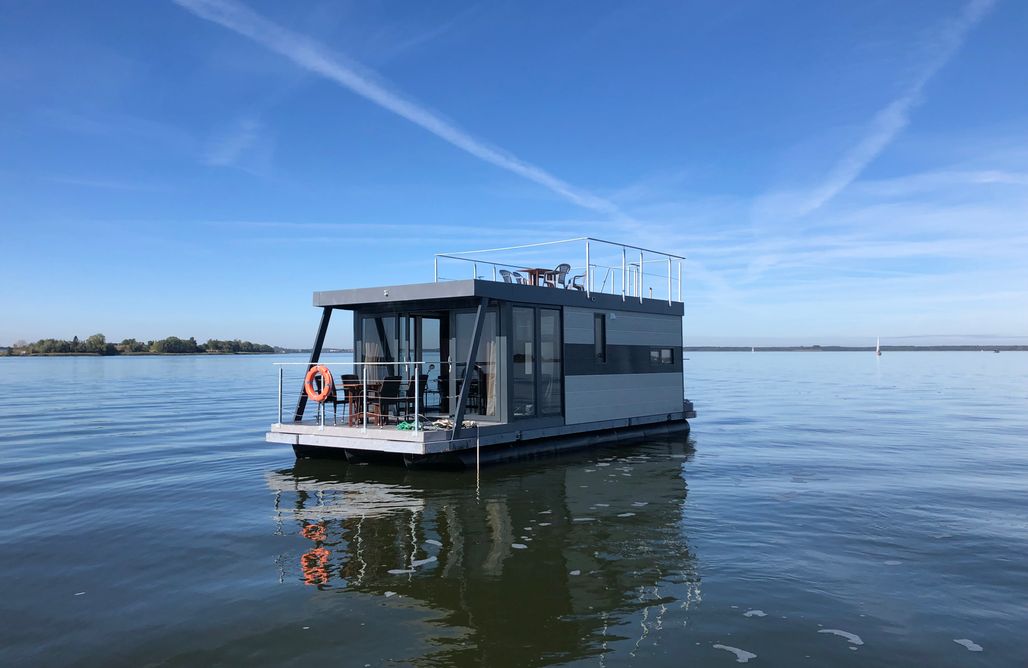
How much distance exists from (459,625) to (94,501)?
760cm

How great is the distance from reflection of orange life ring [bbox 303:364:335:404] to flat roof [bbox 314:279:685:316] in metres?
1.56

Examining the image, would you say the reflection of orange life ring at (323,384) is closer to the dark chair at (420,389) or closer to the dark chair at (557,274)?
the dark chair at (420,389)

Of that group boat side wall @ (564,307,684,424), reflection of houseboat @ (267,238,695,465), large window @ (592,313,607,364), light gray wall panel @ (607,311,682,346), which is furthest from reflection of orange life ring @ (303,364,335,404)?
light gray wall panel @ (607,311,682,346)

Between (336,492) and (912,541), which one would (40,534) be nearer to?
(336,492)

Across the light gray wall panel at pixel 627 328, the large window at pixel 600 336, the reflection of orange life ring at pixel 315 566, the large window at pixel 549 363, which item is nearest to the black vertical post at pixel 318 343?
the large window at pixel 549 363

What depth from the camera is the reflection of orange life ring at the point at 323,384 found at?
12.8m

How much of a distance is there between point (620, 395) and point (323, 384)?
6763 millimetres

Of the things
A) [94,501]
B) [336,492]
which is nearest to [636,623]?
[336,492]

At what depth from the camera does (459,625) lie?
18.6ft

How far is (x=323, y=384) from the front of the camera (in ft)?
42.5

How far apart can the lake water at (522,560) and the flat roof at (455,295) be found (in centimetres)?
321

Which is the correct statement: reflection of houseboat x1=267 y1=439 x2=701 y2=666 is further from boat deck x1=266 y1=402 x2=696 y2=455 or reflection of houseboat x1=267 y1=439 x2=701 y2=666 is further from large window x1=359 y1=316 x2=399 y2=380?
large window x1=359 y1=316 x2=399 y2=380

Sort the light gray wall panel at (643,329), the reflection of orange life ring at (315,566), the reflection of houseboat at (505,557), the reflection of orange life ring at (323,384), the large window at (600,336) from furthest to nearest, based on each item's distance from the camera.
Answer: the light gray wall panel at (643,329) → the large window at (600,336) → the reflection of orange life ring at (323,384) → the reflection of orange life ring at (315,566) → the reflection of houseboat at (505,557)

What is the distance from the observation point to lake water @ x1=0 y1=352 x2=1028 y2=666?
532 cm
